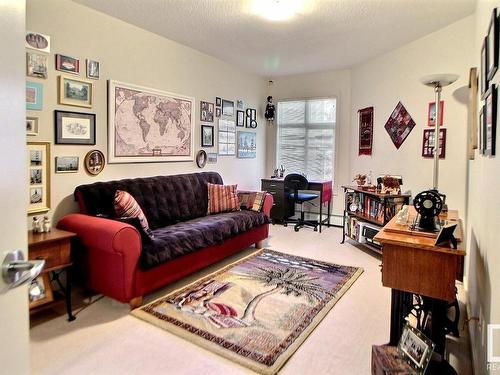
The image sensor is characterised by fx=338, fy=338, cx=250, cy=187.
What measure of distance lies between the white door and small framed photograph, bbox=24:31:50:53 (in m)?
2.37

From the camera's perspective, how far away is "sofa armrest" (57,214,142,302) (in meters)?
2.50

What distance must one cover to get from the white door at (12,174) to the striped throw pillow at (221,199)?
3377 mm

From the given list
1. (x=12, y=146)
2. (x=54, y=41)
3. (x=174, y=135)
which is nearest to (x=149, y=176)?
(x=174, y=135)

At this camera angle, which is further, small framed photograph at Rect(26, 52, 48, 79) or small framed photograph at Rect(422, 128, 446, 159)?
small framed photograph at Rect(422, 128, 446, 159)

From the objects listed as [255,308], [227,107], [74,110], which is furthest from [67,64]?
[255,308]

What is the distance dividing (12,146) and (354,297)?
2.79 meters

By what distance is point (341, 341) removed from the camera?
7.36 feet

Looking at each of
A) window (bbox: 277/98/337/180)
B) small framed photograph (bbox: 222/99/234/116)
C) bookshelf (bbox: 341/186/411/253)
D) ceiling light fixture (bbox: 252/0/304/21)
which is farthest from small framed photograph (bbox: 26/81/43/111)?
window (bbox: 277/98/337/180)

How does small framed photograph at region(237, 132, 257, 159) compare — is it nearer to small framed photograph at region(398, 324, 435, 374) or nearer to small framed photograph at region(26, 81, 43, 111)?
small framed photograph at region(26, 81, 43, 111)

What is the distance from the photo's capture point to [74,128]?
121 inches

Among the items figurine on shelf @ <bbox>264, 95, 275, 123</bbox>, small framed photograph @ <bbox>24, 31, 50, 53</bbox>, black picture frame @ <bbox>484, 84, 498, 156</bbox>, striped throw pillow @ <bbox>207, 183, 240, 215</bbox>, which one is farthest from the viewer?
figurine on shelf @ <bbox>264, 95, 275, 123</bbox>

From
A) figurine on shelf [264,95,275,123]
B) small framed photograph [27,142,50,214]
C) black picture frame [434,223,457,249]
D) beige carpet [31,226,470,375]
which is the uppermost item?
figurine on shelf [264,95,275,123]

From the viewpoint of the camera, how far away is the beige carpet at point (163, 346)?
1.95 meters

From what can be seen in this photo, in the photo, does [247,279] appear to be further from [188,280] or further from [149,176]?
[149,176]
